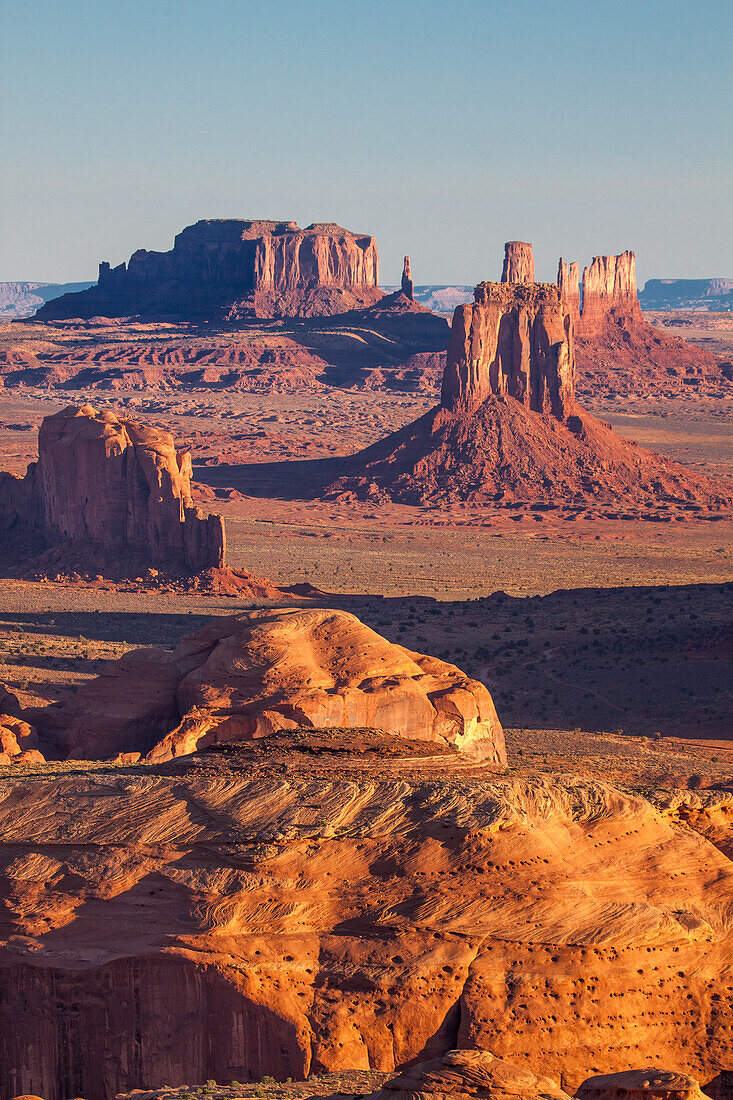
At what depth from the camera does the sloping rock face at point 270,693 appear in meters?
27.5

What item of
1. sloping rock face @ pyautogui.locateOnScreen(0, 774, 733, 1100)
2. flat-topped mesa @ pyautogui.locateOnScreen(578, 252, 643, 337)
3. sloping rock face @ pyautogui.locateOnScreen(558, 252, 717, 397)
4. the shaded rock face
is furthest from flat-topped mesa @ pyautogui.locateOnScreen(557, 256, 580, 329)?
sloping rock face @ pyautogui.locateOnScreen(0, 774, 733, 1100)

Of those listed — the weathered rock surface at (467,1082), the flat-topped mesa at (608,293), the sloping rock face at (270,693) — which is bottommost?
the sloping rock face at (270,693)

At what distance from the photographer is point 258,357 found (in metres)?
176

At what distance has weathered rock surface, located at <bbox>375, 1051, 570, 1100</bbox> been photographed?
1136cm

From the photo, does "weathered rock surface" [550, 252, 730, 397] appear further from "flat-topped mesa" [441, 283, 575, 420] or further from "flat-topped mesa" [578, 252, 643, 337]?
"flat-topped mesa" [441, 283, 575, 420]

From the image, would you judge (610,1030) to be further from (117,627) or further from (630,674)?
(117,627)

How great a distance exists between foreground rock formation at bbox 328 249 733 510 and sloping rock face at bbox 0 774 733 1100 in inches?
2845

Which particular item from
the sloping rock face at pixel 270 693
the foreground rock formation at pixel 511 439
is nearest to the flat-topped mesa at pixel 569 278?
the foreground rock formation at pixel 511 439

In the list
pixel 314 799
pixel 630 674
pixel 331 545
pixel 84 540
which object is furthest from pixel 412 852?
pixel 331 545

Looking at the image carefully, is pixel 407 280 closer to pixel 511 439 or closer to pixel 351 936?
pixel 511 439

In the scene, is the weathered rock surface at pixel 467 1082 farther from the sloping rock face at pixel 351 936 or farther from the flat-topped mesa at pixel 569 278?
the flat-topped mesa at pixel 569 278

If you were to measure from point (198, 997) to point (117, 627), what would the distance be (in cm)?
3609

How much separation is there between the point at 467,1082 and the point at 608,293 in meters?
169

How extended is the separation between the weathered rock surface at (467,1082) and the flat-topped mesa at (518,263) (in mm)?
136211
